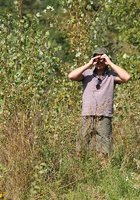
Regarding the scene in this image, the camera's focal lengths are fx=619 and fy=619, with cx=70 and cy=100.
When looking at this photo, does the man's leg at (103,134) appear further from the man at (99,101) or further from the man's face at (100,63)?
the man's face at (100,63)

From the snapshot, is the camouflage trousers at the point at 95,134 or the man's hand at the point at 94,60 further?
the man's hand at the point at 94,60

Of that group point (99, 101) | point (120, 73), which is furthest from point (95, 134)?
point (120, 73)

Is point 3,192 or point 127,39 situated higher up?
point 127,39

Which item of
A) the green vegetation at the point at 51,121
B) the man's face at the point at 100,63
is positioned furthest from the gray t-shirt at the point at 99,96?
the green vegetation at the point at 51,121

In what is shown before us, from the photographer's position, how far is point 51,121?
22.6 ft

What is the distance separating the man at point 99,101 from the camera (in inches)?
261

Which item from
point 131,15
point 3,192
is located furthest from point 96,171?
point 131,15

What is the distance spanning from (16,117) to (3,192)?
838 millimetres

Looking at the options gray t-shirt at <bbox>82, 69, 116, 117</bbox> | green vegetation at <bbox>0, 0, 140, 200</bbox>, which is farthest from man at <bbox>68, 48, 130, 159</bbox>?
green vegetation at <bbox>0, 0, 140, 200</bbox>

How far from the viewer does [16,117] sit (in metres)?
6.43

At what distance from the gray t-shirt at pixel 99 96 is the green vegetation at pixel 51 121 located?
0.88ft

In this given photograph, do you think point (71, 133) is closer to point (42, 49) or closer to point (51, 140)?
point (51, 140)

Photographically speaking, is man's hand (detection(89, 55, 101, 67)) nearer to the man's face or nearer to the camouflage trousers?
the man's face

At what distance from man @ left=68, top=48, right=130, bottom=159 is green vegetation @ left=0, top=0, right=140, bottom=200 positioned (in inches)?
5.7
